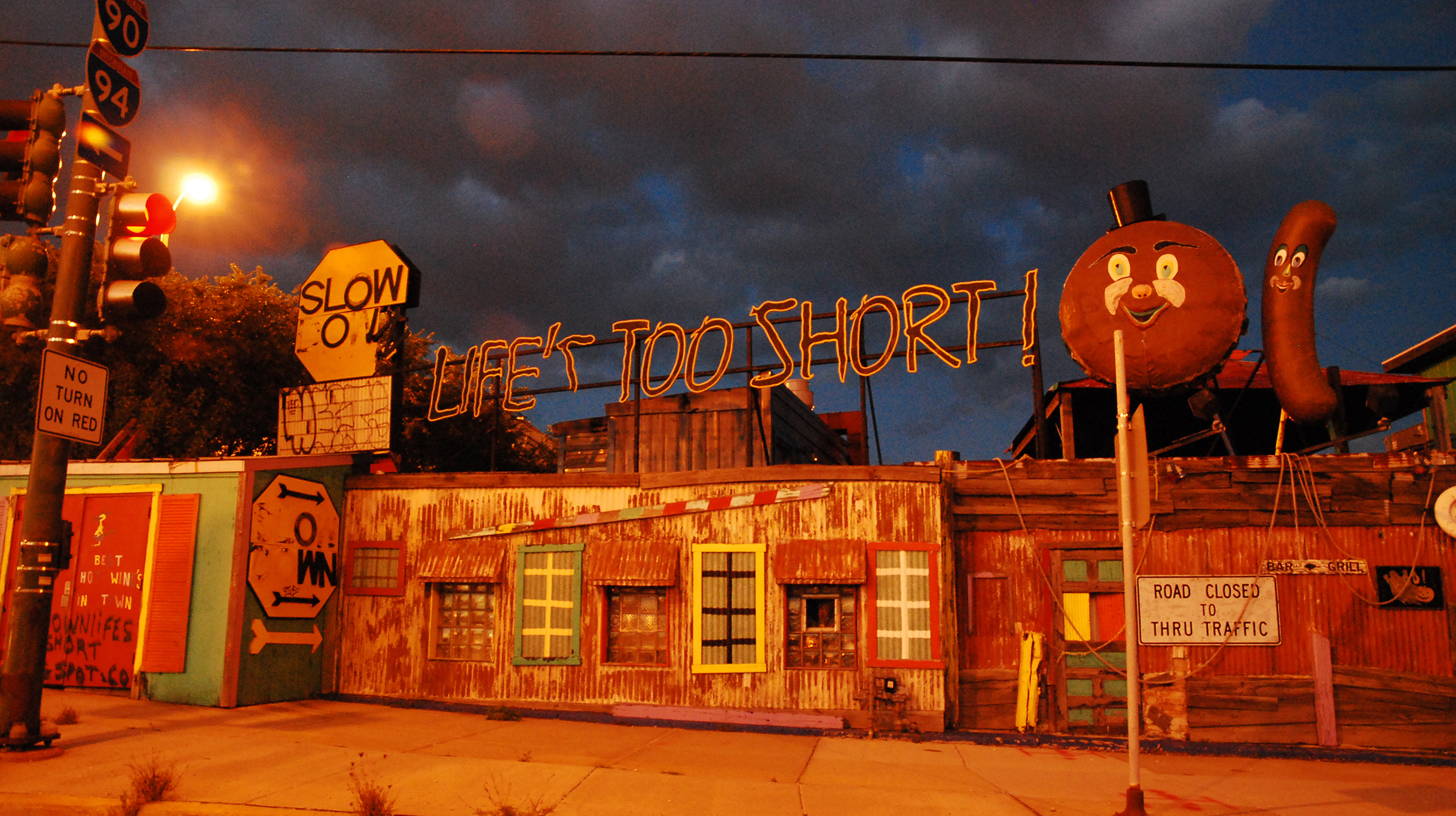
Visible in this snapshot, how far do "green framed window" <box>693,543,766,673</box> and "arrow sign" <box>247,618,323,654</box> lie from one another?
577 cm

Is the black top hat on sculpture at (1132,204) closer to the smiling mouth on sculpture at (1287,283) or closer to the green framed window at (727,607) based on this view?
the smiling mouth on sculpture at (1287,283)

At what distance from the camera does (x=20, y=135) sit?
845cm

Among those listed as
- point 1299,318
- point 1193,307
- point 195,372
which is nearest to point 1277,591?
point 1299,318

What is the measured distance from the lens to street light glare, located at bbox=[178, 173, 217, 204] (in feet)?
31.5

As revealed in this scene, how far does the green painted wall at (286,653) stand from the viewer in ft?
39.3

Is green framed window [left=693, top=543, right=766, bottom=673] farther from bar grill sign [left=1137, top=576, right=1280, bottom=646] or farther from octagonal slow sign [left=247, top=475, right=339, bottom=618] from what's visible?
octagonal slow sign [left=247, top=475, right=339, bottom=618]

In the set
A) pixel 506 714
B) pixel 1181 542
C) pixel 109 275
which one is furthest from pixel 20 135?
pixel 1181 542

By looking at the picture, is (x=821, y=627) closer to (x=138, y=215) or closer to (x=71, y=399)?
(x=71, y=399)

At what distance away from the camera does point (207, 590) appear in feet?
39.6

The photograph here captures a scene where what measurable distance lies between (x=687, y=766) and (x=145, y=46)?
31.7ft

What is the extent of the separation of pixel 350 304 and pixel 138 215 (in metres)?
7.54

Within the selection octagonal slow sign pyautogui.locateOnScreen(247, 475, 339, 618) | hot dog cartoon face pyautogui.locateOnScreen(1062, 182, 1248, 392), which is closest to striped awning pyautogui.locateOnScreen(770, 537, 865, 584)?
hot dog cartoon face pyautogui.locateOnScreen(1062, 182, 1248, 392)

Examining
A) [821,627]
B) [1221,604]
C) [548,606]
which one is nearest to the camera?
[1221,604]

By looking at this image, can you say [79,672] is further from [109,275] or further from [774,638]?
[774,638]
